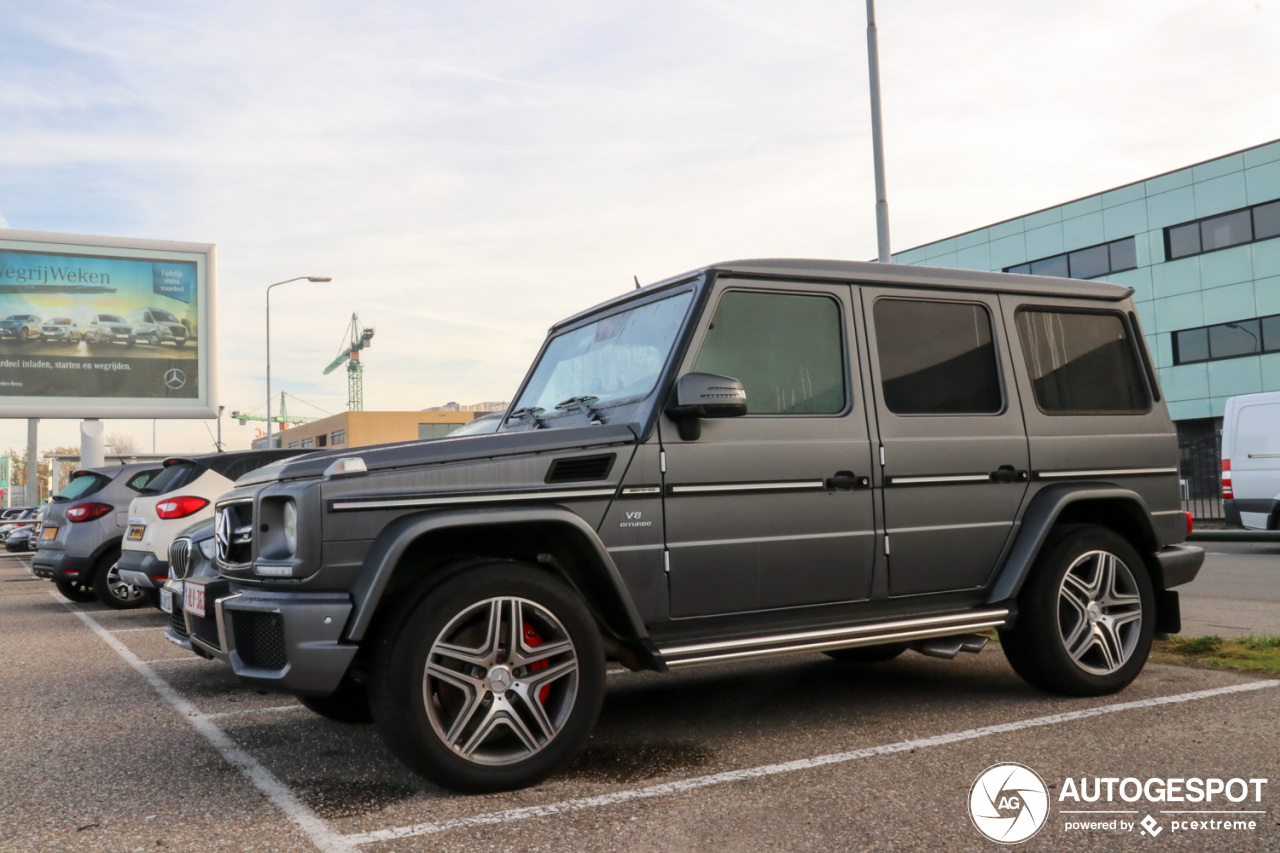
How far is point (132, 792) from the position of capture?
4.07 meters

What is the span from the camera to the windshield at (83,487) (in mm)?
11500

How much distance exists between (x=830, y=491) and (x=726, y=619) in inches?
30.4

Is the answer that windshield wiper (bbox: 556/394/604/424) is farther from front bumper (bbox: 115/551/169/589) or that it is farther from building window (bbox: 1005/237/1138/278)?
building window (bbox: 1005/237/1138/278)

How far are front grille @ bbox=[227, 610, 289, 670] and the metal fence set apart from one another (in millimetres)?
23804

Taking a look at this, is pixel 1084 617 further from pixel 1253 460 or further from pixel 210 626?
pixel 1253 460

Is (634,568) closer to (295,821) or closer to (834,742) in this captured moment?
(834,742)

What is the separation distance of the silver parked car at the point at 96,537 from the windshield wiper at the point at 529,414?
23.6 ft

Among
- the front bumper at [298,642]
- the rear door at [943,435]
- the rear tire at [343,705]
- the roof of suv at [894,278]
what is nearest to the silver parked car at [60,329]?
the roof of suv at [894,278]

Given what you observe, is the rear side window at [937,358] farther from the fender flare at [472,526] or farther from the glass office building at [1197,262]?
the glass office building at [1197,262]

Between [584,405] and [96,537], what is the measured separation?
8518 mm

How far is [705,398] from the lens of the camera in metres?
4.24

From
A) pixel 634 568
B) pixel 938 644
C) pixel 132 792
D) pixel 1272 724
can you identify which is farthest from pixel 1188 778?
pixel 132 792

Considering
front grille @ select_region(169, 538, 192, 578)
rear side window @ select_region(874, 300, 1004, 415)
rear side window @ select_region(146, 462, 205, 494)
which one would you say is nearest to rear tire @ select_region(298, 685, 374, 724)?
front grille @ select_region(169, 538, 192, 578)

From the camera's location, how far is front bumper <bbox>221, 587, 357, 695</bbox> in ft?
12.3
